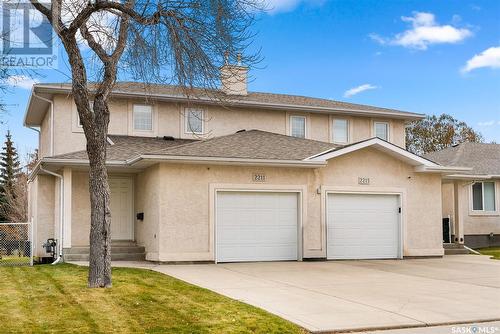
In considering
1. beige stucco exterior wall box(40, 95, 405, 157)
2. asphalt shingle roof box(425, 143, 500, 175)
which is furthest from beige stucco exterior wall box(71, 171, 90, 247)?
asphalt shingle roof box(425, 143, 500, 175)

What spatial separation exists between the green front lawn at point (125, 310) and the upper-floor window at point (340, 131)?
14.0 meters

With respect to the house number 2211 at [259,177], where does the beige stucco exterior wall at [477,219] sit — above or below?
below

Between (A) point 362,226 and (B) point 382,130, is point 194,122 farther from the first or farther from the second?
(B) point 382,130

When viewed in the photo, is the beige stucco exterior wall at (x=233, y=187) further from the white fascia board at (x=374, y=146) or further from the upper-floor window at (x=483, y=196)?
the upper-floor window at (x=483, y=196)

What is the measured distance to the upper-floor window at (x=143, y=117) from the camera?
2233 cm

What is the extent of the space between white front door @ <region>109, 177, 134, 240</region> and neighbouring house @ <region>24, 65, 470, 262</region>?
0.11ft

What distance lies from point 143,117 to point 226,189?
19.0 ft

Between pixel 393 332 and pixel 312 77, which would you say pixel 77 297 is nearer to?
pixel 393 332

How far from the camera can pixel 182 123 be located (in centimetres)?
2278

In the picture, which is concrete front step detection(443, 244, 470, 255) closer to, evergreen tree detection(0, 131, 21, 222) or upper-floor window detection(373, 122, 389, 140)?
upper-floor window detection(373, 122, 389, 140)

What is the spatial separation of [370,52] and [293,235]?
11344mm

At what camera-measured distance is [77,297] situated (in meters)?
10.4
